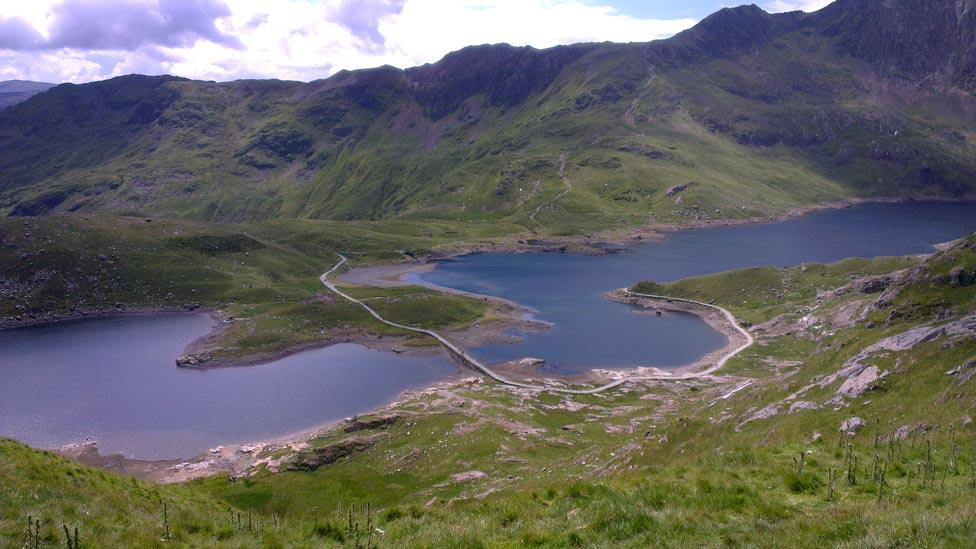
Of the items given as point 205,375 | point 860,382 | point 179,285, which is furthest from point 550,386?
point 179,285

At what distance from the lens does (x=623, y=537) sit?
1588 centimetres

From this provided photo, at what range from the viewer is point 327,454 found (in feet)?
238

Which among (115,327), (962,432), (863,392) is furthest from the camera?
(115,327)

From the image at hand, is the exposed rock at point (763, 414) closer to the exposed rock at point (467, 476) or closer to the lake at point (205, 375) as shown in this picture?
the exposed rock at point (467, 476)

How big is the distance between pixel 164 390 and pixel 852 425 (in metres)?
110

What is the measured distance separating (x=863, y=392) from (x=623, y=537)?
32.0 meters

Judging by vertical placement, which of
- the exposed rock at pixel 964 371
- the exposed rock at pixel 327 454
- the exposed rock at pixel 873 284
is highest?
the exposed rock at pixel 964 371

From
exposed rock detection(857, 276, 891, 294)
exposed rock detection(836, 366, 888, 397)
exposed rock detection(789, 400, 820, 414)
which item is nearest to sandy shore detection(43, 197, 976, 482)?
exposed rock detection(857, 276, 891, 294)

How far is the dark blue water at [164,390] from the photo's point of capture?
91.2 meters

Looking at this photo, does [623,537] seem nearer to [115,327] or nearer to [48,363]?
[48,363]

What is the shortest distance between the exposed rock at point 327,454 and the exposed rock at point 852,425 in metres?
55.0

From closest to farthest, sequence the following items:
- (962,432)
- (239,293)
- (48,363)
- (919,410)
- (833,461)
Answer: (833,461) < (962,432) < (919,410) < (48,363) < (239,293)

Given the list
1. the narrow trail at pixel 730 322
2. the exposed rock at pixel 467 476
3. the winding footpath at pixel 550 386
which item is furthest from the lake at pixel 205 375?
the exposed rock at pixel 467 476

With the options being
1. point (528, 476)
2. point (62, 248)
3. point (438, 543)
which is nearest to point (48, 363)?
point (62, 248)
